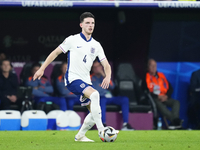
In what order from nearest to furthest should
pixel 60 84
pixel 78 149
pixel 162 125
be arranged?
pixel 78 149 < pixel 60 84 < pixel 162 125

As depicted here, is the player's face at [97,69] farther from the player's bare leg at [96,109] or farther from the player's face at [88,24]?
the player's bare leg at [96,109]

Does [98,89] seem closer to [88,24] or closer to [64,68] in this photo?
[64,68]

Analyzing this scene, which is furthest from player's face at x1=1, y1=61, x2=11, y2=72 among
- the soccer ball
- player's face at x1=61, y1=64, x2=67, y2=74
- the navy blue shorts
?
the soccer ball

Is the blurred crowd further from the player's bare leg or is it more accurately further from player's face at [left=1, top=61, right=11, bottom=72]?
the player's bare leg

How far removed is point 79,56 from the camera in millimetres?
6602

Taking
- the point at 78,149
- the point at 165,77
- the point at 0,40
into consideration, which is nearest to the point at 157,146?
the point at 78,149

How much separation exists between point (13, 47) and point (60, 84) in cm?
186

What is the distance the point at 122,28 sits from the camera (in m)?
12.2

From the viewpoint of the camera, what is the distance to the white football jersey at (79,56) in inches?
259

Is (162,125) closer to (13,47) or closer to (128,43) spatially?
(128,43)

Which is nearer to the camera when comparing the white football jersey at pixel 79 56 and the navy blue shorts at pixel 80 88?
the navy blue shorts at pixel 80 88

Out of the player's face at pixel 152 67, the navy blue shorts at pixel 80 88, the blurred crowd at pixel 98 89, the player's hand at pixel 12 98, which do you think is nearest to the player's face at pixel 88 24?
the navy blue shorts at pixel 80 88

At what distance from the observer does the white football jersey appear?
6.57 meters

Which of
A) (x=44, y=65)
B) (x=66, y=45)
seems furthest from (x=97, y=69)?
(x=44, y=65)
